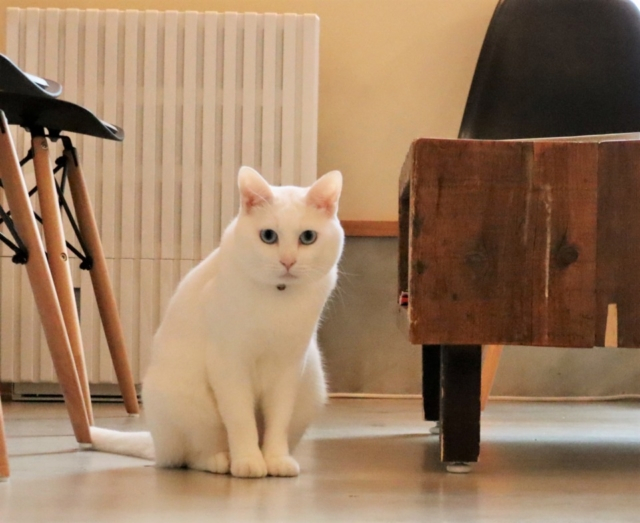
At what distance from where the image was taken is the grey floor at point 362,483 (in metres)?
1.03

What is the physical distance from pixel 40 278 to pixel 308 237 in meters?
0.47

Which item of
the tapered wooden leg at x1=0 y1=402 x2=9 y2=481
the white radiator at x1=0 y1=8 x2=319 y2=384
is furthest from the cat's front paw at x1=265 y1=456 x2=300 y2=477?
the white radiator at x1=0 y1=8 x2=319 y2=384

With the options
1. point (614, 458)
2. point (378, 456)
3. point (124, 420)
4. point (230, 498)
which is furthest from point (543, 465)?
point (124, 420)

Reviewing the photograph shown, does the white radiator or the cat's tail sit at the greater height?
the white radiator

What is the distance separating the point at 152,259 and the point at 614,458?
51.7 inches

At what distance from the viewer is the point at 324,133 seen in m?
2.44

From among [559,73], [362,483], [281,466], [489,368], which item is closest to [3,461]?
[281,466]

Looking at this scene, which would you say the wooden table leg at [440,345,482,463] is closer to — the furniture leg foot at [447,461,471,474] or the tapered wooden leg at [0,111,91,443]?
the furniture leg foot at [447,461,471,474]

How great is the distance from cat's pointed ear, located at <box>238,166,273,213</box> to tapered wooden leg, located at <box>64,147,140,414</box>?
2.13 ft

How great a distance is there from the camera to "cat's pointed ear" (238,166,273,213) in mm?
1259

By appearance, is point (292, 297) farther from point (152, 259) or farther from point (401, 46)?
point (401, 46)

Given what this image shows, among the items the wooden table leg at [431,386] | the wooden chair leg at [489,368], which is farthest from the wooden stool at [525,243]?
the wooden chair leg at [489,368]

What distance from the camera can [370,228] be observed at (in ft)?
7.80

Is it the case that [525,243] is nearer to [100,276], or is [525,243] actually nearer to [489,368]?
[489,368]
